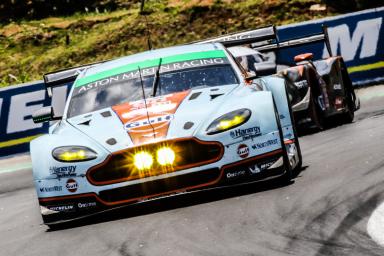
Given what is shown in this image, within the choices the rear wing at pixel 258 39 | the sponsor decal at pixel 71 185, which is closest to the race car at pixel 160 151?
the sponsor decal at pixel 71 185

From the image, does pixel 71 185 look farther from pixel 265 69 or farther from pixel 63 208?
pixel 265 69

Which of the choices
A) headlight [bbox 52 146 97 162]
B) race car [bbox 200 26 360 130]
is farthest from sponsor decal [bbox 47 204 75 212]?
race car [bbox 200 26 360 130]

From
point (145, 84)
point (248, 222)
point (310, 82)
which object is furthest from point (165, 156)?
point (310, 82)

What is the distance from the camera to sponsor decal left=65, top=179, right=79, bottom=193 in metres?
6.71

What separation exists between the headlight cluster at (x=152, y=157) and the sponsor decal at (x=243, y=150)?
492 mm

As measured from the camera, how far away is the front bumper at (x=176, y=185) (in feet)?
21.6

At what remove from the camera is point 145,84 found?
782 cm

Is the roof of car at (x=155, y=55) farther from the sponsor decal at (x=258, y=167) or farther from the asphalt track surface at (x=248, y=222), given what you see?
the sponsor decal at (x=258, y=167)

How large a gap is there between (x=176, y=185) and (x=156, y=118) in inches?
21.4

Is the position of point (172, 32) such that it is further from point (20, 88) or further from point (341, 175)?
point (341, 175)

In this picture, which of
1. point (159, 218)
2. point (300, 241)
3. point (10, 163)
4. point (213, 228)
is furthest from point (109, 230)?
point (10, 163)

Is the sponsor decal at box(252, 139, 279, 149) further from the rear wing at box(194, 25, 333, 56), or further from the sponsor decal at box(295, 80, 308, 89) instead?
the sponsor decal at box(295, 80, 308, 89)

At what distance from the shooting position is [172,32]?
2600cm

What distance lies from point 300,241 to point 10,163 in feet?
34.6
